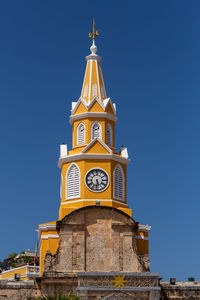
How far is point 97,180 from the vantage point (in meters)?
51.8

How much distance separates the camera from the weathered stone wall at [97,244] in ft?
157

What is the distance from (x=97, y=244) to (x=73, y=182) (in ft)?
21.3

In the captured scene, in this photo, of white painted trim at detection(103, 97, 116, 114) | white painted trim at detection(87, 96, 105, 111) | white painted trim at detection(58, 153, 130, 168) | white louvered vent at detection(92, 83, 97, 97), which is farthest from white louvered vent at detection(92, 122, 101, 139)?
white louvered vent at detection(92, 83, 97, 97)

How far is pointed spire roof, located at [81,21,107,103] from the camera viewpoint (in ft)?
185

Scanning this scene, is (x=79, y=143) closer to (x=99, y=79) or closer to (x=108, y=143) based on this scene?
(x=108, y=143)

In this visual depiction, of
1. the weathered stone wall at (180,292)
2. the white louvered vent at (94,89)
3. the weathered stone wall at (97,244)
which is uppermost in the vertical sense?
the white louvered vent at (94,89)

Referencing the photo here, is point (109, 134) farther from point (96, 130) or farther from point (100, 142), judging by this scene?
point (100, 142)

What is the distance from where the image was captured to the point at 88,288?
44562mm

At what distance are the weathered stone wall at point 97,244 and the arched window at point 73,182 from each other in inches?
115

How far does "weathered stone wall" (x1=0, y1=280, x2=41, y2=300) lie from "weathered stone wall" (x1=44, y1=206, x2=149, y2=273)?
9.25 feet

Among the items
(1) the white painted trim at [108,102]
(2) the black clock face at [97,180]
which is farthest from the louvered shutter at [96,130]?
(2) the black clock face at [97,180]

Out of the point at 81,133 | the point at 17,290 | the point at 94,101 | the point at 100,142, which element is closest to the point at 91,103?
the point at 94,101

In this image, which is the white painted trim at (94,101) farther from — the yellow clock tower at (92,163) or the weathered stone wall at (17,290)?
the weathered stone wall at (17,290)

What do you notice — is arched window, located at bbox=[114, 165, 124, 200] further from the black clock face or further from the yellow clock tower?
the black clock face
